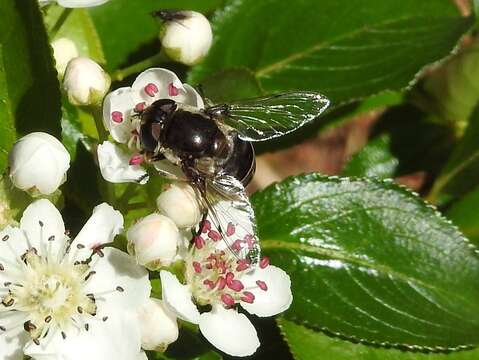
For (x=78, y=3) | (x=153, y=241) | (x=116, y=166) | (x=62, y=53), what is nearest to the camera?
(x=153, y=241)

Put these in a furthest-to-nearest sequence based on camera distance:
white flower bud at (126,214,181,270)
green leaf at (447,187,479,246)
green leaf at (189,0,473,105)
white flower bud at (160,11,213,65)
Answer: green leaf at (447,187,479,246)
green leaf at (189,0,473,105)
white flower bud at (160,11,213,65)
white flower bud at (126,214,181,270)

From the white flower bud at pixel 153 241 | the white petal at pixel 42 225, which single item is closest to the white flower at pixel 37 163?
the white petal at pixel 42 225

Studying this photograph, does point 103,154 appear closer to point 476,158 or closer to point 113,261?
point 113,261

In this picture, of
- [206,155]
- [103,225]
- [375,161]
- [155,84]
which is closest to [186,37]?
[155,84]

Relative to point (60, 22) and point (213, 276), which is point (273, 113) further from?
point (60, 22)

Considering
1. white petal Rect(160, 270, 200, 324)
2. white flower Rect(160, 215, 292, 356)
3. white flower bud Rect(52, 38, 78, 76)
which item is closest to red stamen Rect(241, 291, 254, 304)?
white flower Rect(160, 215, 292, 356)

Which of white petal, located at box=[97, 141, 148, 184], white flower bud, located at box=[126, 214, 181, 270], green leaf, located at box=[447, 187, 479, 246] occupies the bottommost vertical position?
green leaf, located at box=[447, 187, 479, 246]

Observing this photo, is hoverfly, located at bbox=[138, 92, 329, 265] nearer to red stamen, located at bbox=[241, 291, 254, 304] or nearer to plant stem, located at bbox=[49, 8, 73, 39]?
red stamen, located at bbox=[241, 291, 254, 304]
